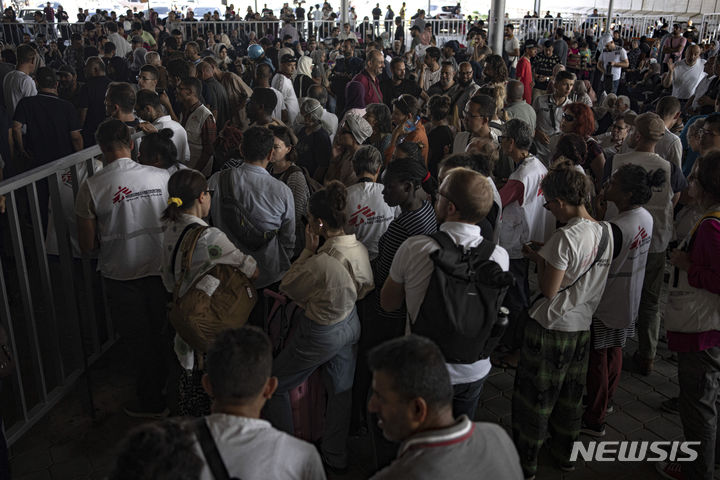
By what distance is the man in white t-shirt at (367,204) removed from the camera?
153 inches

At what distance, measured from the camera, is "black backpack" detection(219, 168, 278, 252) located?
394cm

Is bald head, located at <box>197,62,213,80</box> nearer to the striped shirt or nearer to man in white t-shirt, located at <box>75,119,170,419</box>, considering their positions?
man in white t-shirt, located at <box>75,119,170,419</box>

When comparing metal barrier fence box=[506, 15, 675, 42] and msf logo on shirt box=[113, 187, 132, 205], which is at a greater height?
metal barrier fence box=[506, 15, 675, 42]

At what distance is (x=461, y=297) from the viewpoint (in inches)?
106

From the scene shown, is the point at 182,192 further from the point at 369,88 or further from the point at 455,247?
the point at 369,88

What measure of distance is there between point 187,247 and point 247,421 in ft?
4.95

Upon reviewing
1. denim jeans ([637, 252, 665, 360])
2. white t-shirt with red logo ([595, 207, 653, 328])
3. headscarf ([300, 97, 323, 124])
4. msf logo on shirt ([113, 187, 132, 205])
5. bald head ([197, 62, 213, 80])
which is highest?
bald head ([197, 62, 213, 80])

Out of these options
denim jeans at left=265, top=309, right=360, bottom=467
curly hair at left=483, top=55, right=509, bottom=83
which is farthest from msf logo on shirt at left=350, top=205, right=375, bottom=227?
curly hair at left=483, top=55, right=509, bottom=83

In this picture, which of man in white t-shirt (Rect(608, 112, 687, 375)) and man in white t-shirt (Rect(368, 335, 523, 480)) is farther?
man in white t-shirt (Rect(608, 112, 687, 375))

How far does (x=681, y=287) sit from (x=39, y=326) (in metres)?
4.92

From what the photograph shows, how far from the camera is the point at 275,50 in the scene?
12742 millimetres

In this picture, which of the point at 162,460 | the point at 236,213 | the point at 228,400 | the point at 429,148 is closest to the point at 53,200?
the point at 236,213

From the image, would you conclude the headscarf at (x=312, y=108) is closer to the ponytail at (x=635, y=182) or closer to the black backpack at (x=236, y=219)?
the black backpack at (x=236, y=219)

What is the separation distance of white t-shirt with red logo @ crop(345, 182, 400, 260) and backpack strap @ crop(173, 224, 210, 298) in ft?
3.23
